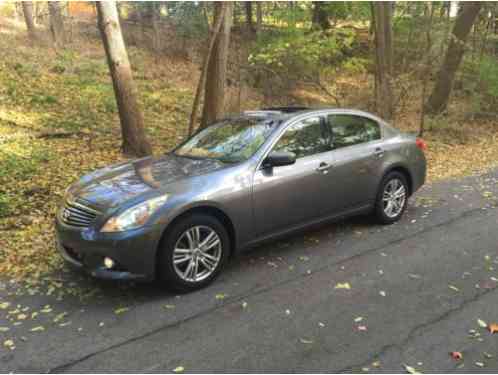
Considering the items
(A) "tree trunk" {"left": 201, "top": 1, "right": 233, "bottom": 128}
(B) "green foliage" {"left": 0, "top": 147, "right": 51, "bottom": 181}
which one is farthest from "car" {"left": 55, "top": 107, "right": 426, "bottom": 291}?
(A) "tree trunk" {"left": 201, "top": 1, "right": 233, "bottom": 128}

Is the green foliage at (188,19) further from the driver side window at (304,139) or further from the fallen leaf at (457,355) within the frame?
the fallen leaf at (457,355)

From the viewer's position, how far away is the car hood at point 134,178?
406cm

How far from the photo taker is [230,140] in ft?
16.6

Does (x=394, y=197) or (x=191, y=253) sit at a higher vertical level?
(x=191, y=253)

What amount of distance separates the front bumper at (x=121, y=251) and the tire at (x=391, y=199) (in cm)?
321

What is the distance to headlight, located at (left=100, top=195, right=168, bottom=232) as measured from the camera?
3.78 m

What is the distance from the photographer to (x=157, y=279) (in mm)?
3996

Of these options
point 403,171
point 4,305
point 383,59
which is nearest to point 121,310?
point 4,305

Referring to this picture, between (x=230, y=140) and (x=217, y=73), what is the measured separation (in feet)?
15.2

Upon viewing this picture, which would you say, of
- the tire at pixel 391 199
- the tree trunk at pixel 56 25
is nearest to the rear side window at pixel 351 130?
the tire at pixel 391 199

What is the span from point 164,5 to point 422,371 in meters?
22.0

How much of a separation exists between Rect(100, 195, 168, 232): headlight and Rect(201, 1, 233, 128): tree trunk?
5.28 m

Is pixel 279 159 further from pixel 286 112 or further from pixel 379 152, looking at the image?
pixel 379 152

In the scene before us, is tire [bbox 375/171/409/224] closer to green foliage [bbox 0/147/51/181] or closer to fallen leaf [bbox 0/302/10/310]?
fallen leaf [bbox 0/302/10/310]
